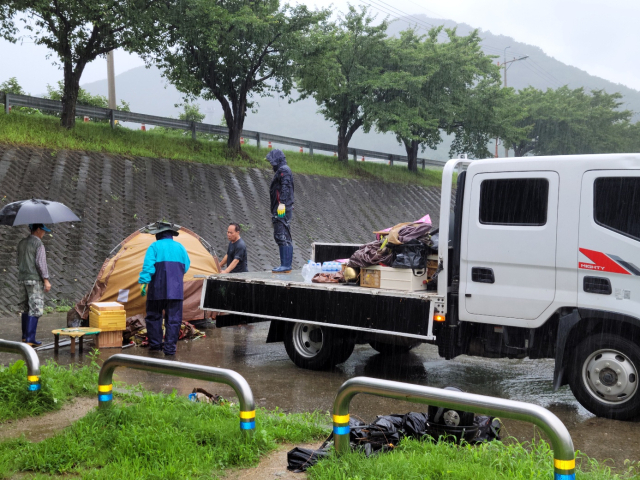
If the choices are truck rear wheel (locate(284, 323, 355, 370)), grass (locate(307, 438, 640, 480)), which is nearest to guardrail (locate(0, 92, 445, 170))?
truck rear wheel (locate(284, 323, 355, 370))

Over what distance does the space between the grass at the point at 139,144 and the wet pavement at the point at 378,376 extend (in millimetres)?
9732

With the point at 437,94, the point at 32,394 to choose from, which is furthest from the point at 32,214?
the point at 437,94

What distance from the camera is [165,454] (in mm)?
4672

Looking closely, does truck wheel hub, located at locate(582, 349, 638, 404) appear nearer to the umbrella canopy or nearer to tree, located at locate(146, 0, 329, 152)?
the umbrella canopy

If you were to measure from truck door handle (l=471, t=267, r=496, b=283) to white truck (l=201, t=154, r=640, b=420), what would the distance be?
0.02 metres

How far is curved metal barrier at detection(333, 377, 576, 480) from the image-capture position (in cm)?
317

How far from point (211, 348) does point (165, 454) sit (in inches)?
213

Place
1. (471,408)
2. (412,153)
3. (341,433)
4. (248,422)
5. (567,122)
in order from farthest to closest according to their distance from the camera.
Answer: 1. (567,122)
2. (412,153)
3. (248,422)
4. (341,433)
5. (471,408)

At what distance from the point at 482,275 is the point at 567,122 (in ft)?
145

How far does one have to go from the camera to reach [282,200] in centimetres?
1065

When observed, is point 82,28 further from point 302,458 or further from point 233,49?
point 302,458

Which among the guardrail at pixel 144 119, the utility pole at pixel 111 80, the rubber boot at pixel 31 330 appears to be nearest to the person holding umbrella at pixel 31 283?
the rubber boot at pixel 31 330

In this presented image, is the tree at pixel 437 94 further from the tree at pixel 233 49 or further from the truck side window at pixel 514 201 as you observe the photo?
the truck side window at pixel 514 201

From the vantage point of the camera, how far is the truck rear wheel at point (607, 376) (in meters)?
6.21
